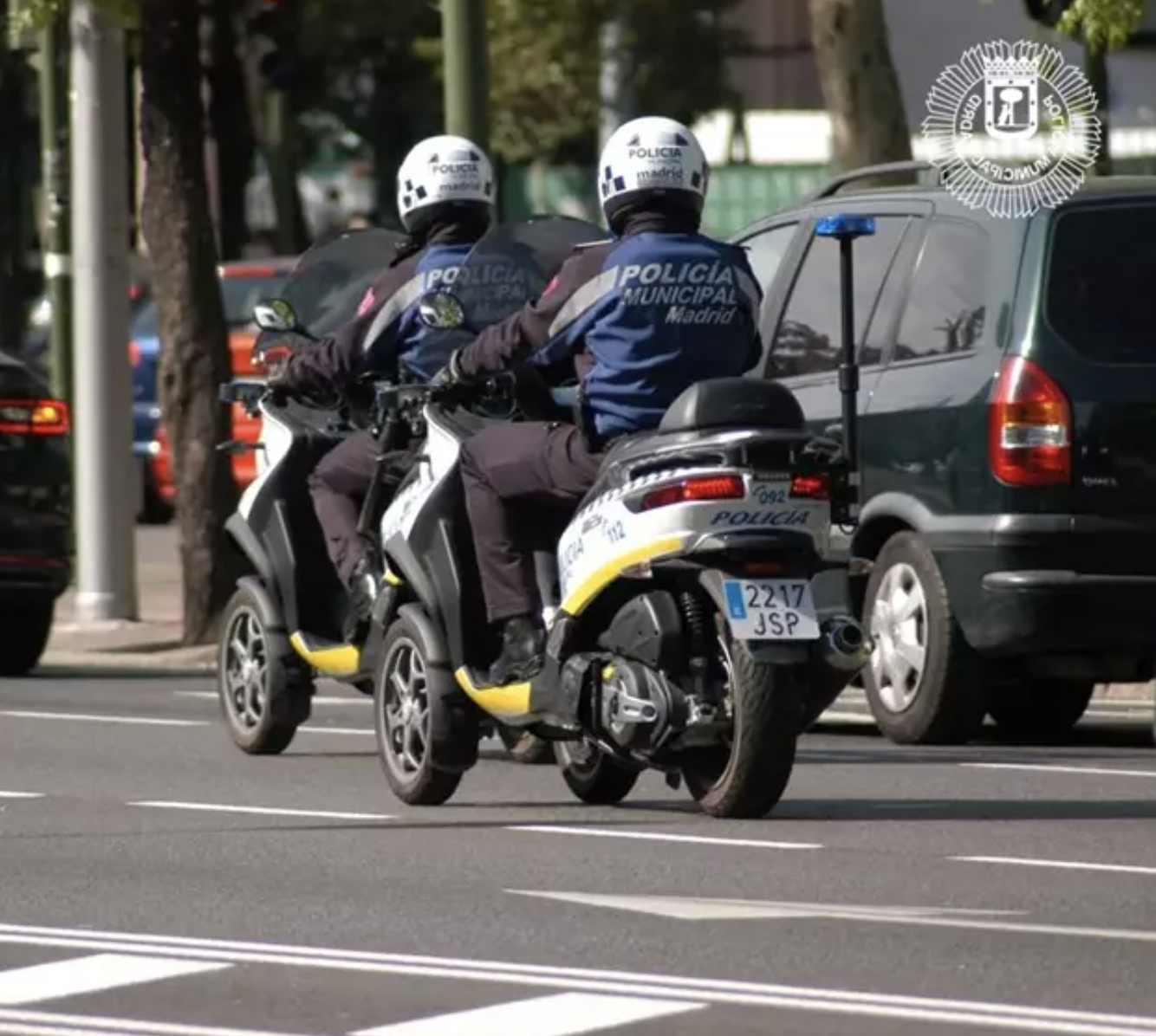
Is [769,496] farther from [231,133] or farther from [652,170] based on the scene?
[231,133]

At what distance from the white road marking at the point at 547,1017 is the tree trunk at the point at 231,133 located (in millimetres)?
20663

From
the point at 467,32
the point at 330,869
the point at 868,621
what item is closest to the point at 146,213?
the point at 467,32

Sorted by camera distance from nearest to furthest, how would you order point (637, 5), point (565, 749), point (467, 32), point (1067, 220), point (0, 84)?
1. point (565, 749)
2. point (1067, 220)
3. point (467, 32)
4. point (0, 84)
5. point (637, 5)

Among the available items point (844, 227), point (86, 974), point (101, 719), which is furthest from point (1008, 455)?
point (86, 974)

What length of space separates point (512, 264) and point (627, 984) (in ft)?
14.8

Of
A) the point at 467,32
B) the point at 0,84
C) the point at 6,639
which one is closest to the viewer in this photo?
the point at 6,639

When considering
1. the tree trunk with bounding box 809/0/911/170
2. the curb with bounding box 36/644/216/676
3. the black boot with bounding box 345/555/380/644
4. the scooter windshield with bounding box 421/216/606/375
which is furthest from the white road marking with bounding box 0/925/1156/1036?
the tree trunk with bounding box 809/0/911/170

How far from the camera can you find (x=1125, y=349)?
12.5 m

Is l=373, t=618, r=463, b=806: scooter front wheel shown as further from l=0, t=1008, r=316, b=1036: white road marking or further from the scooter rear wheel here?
l=0, t=1008, r=316, b=1036: white road marking

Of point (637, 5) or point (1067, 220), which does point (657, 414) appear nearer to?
point (1067, 220)

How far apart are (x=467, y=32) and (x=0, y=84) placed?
20.5m

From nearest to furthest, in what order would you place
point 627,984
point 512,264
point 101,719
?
1. point 627,984
2. point 512,264
3. point 101,719

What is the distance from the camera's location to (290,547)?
1266cm

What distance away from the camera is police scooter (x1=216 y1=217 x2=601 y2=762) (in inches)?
491
